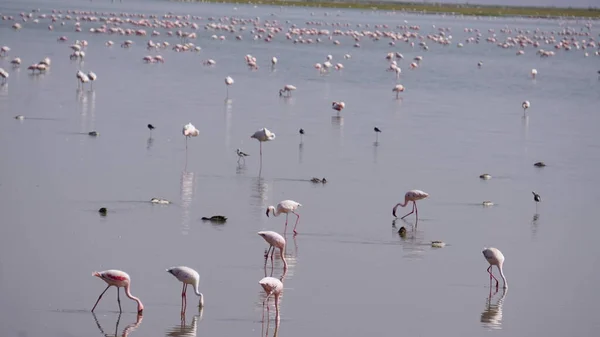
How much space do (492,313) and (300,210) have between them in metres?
4.55

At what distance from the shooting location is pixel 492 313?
11891 mm

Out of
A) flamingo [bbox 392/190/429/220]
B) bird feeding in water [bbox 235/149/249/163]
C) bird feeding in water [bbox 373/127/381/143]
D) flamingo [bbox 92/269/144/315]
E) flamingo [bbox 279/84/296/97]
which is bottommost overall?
flamingo [bbox 92/269/144/315]

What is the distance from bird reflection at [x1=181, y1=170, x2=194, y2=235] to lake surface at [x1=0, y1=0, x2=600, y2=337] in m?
0.04

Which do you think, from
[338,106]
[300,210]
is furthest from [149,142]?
[338,106]

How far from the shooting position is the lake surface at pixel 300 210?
1147 centimetres

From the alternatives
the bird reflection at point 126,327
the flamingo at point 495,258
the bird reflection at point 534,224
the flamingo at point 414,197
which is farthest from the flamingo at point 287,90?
the bird reflection at point 126,327

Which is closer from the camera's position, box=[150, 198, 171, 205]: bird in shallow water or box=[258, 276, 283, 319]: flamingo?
box=[258, 276, 283, 319]: flamingo

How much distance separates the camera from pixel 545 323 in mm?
11750

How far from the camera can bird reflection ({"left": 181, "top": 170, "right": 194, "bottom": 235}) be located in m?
14.6

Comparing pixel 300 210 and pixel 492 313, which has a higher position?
pixel 300 210

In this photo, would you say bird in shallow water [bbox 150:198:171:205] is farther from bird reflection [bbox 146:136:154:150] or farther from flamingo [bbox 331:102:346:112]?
flamingo [bbox 331:102:346:112]

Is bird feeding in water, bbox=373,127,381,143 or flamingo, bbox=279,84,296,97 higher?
flamingo, bbox=279,84,296,97

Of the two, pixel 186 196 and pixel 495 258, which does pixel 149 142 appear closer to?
pixel 186 196

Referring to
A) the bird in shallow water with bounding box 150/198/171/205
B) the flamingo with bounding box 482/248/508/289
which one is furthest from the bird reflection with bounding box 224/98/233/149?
the flamingo with bounding box 482/248/508/289
